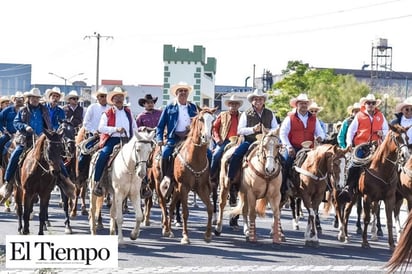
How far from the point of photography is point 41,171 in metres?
16.4

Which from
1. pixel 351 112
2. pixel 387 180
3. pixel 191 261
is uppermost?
pixel 351 112

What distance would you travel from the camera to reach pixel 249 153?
17.2m

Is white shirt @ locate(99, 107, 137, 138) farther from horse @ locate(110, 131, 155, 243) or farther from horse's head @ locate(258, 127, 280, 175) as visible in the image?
horse's head @ locate(258, 127, 280, 175)

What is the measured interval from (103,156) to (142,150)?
139cm

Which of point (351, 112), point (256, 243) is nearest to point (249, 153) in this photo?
point (256, 243)

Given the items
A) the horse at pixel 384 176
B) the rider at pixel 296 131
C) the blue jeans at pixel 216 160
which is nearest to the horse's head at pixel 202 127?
the rider at pixel 296 131

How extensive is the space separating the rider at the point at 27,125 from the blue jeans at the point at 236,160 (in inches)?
132

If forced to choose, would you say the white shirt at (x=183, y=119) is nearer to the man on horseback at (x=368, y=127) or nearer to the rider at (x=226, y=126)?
the rider at (x=226, y=126)

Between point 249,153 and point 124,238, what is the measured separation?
2.68 m

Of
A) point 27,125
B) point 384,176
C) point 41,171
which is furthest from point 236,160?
point 27,125

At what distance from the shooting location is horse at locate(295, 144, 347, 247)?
16.8m

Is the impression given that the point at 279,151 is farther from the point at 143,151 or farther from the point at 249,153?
the point at 143,151

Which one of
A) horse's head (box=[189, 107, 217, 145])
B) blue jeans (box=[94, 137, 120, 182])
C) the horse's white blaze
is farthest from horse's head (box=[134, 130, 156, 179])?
the horse's white blaze

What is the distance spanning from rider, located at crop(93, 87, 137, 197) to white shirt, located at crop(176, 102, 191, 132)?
892 mm
